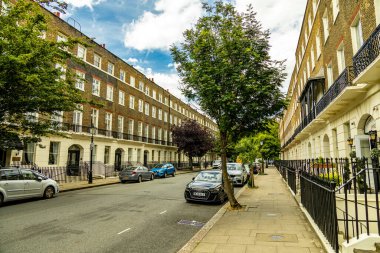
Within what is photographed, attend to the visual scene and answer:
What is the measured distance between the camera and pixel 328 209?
516cm

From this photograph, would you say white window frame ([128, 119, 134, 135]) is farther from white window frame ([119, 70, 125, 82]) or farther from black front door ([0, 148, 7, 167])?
black front door ([0, 148, 7, 167])

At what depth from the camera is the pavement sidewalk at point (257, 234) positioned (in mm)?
5457

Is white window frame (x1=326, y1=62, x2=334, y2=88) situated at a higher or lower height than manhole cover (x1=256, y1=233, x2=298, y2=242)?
higher

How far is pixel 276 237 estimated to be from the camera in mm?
6246

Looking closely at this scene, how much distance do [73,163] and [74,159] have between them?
0.44 m

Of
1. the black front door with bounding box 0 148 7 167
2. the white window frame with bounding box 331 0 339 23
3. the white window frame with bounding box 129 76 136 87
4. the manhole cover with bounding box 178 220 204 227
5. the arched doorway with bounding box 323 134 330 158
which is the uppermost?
the white window frame with bounding box 129 76 136 87

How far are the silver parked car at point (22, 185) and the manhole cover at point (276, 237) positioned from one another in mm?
10393

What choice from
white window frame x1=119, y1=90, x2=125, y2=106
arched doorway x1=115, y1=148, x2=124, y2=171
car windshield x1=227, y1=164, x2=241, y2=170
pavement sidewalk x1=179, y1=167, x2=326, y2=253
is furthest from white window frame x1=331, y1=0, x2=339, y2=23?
arched doorway x1=115, y1=148, x2=124, y2=171

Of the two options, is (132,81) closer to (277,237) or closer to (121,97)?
(121,97)

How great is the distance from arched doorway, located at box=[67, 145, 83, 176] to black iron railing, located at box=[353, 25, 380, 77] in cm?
2197

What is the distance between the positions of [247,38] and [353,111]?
6.33m

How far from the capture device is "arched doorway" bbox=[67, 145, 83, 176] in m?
23.7

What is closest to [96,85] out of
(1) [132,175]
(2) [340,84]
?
(1) [132,175]

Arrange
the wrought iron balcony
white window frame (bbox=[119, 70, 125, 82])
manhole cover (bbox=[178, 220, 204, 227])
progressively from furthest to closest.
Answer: white window frame (bbox=[119, 70, 125, 82]) < the wrought iron balcony < manhole cover (bbox=[178, 220, 204, 227])
